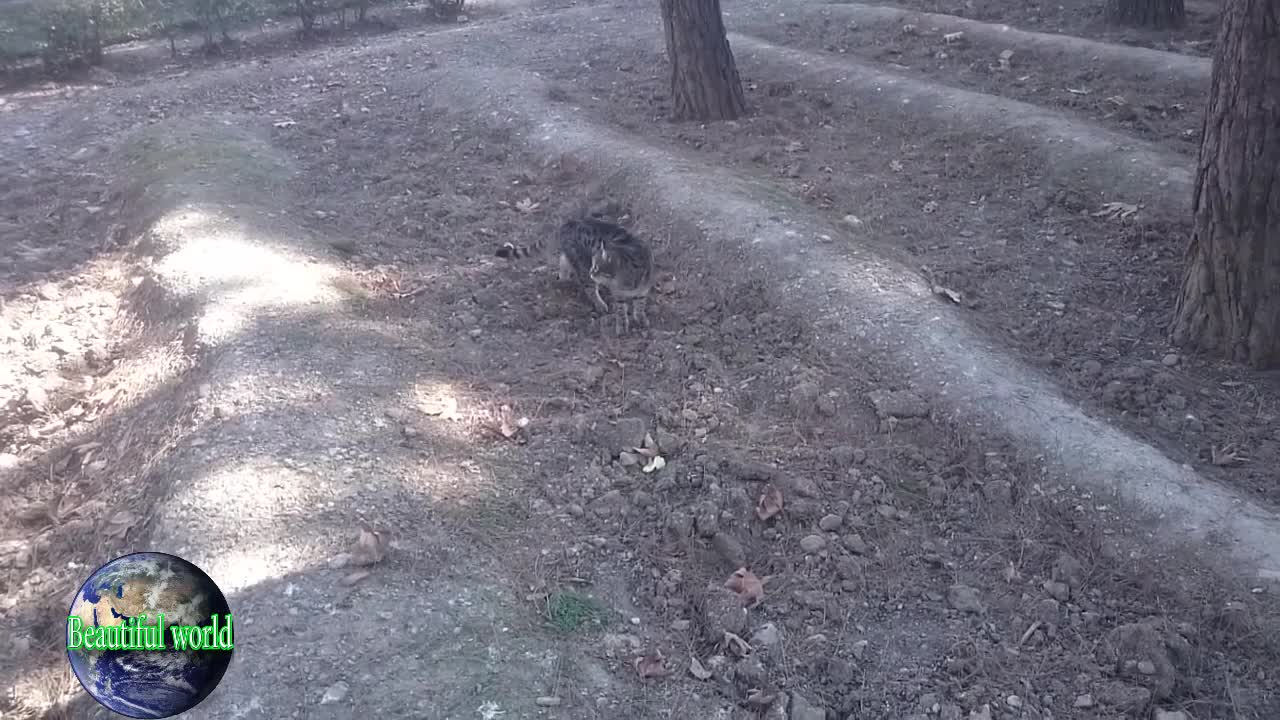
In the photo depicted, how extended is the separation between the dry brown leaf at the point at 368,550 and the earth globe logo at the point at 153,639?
1.80 feet

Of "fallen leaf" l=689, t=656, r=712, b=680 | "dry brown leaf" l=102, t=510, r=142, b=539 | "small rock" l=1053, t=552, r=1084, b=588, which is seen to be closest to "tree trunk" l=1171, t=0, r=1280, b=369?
"small rock" l=1053, t=552, r=1084, b=588

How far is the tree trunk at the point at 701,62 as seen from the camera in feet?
28.4

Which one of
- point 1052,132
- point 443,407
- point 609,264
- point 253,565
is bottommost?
point 253,565

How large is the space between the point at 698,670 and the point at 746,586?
19.8 inches

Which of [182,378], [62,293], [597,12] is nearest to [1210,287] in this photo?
[182,378]

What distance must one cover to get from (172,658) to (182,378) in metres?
2.40

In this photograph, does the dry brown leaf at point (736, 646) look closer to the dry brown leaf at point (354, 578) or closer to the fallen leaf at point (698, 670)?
the fallen leaf at point (698, 670)

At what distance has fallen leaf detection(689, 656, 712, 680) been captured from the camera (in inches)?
147

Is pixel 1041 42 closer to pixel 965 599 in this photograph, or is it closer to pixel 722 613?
pixel 965 599

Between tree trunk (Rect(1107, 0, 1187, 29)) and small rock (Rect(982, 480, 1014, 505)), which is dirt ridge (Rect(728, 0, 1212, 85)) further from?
small rock (Rect(982, 480, 1014, 505))

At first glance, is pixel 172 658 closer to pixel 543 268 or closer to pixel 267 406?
pixel 267 406

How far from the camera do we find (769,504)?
449cm

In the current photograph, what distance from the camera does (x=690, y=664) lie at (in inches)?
149

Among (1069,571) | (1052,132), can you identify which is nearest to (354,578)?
(1069,571)
